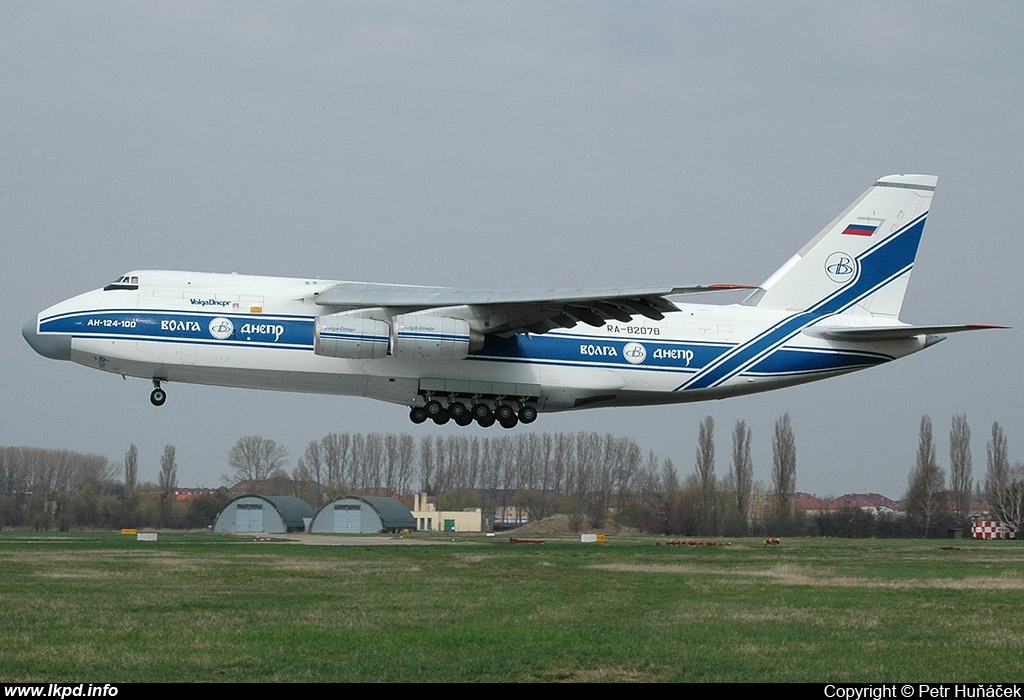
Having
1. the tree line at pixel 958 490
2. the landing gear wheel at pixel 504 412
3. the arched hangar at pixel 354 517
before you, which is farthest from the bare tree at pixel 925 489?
the landing gear wheel at pixel 504 412

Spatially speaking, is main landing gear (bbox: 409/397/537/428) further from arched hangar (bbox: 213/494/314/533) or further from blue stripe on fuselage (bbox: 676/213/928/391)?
arched hangar (bbox: 213/494/314/533)

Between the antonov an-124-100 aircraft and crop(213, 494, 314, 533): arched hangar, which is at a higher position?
the antonov an-124-100 aircraft

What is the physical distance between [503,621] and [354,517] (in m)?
40.2

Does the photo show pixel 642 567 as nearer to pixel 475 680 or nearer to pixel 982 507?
pixel 475 680

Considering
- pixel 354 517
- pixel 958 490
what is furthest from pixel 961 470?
pixel 354 517

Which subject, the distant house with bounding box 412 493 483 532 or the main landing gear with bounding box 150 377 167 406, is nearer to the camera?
the main landing gear with bounding box 150 377 167 406

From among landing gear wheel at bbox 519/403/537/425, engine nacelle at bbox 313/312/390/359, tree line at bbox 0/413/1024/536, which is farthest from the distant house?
engine nacelle at bbox 313/312/390/359

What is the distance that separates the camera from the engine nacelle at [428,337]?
2217 centimetres

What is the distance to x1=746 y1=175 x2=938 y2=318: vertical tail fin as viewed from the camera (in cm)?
2650

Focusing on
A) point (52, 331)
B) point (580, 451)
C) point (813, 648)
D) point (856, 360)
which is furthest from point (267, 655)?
point (580, 451)

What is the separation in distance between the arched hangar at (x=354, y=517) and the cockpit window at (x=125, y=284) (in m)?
30.3

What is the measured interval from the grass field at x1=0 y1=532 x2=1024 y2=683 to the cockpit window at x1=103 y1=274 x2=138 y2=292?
526 centimetres

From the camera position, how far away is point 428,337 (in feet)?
72.9

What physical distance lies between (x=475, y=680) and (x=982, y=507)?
5256 cm
